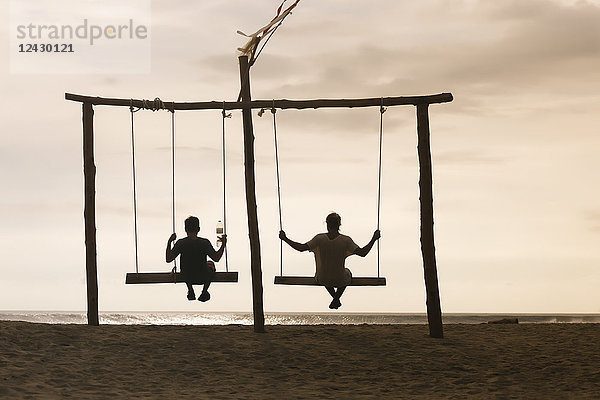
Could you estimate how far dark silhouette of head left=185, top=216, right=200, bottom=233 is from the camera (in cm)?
1386

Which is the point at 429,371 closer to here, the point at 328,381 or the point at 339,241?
the point at 328,381

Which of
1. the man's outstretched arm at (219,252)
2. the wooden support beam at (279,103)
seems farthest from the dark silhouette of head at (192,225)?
the wooden support beam at (279,103)

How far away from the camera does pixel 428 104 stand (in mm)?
13594

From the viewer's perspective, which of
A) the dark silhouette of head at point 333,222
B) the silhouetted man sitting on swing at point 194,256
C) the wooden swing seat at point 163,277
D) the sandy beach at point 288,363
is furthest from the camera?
the dark silhouette of head at point 333,222

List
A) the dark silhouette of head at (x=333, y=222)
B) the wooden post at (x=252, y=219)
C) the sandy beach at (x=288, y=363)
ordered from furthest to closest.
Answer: the dark silhouette of head at (x=333, y=222), the wooden post at (x=252, y=219), the sandy beach at (x=288, y=363)

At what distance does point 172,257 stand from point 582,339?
21.6 feet

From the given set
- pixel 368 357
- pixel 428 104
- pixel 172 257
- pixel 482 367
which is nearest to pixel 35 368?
pixel 172 257

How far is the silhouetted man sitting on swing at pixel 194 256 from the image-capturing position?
44.1 feet

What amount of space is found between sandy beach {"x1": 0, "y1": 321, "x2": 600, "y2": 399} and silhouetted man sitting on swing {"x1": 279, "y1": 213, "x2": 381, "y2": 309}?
85 centimetres

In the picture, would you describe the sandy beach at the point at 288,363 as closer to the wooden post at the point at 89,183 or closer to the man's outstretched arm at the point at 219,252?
the man's outstretched arm at the point at 219,252

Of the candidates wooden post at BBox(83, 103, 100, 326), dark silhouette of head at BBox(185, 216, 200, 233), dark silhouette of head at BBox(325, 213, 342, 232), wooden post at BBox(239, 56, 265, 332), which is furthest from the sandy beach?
dark silhouette of head at BBox(325, 213, 342, 232)

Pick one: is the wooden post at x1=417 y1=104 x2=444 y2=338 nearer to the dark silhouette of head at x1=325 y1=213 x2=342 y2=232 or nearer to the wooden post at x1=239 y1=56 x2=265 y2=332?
the dark silhouette of head at x1=325 y1=213 x2=342 y2=232

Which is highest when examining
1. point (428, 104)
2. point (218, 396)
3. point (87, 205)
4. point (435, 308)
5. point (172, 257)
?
point (428, 104)

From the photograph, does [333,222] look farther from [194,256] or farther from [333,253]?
[194,256]
